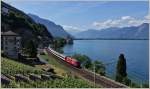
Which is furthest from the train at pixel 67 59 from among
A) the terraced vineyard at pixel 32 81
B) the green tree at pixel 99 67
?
the terraced vineyard at pixel 32 81

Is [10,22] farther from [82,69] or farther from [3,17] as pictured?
[82,69]

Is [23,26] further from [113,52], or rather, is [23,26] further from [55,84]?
[113,52]

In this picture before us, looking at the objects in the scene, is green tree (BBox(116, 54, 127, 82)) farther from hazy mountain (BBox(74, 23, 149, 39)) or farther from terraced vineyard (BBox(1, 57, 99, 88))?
terraced vineyard (BBox(1, 57, 99, 88))

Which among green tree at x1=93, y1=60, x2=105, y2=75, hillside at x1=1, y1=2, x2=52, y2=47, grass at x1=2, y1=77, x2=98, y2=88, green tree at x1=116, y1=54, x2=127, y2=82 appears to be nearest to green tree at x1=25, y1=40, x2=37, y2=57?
hillside at x1=1, y1=2, x2=52, y2=47

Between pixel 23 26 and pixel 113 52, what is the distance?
1.87 m

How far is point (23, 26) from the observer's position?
373 inches

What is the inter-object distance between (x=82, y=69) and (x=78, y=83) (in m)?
1.05

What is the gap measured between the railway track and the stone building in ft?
2.25

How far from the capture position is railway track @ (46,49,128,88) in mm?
8898

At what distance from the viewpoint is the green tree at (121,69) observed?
9.05m

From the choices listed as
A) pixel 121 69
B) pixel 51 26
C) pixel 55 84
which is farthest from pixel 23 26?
pixel 121 69

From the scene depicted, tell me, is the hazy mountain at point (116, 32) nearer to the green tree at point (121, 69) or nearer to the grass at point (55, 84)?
the green tree at point (121, 69)

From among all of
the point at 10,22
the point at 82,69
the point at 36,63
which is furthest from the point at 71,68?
the point at 10,22

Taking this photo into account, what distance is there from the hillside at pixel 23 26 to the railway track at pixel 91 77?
0.32 m
